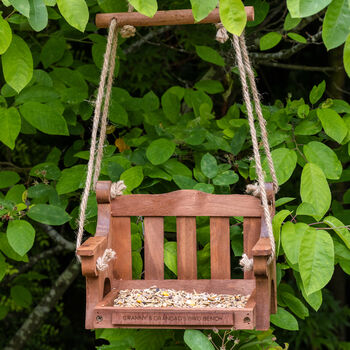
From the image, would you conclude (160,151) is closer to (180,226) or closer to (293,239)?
(180,226)

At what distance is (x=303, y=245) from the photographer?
1562 millimetres

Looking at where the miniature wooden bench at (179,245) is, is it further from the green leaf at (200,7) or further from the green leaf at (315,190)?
the green leaf at (200,7)

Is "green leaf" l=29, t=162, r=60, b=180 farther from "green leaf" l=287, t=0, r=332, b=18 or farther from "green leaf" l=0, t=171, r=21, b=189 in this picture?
"green leaf" l=287, t=0, r=332, b=18

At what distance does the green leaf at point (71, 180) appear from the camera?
206 centimetres

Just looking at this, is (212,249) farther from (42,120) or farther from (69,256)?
(69,256)

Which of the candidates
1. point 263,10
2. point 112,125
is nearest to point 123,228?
point 112,125

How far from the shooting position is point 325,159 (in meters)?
1.96

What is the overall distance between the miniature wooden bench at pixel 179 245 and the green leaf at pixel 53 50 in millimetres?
837

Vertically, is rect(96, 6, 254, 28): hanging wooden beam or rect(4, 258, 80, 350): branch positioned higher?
rect(96, 6, 254, 28): hanging wooden beam

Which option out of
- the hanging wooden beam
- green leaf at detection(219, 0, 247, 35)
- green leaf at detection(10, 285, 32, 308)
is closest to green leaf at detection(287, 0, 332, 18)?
green leaf at detection(219, 0, 247, 35)

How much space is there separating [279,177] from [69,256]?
6.62 feet

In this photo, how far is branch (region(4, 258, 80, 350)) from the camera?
8.89ft

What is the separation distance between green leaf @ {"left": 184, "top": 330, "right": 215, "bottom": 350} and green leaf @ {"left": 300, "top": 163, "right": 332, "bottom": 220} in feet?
1.53

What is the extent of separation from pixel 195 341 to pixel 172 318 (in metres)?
0.23
